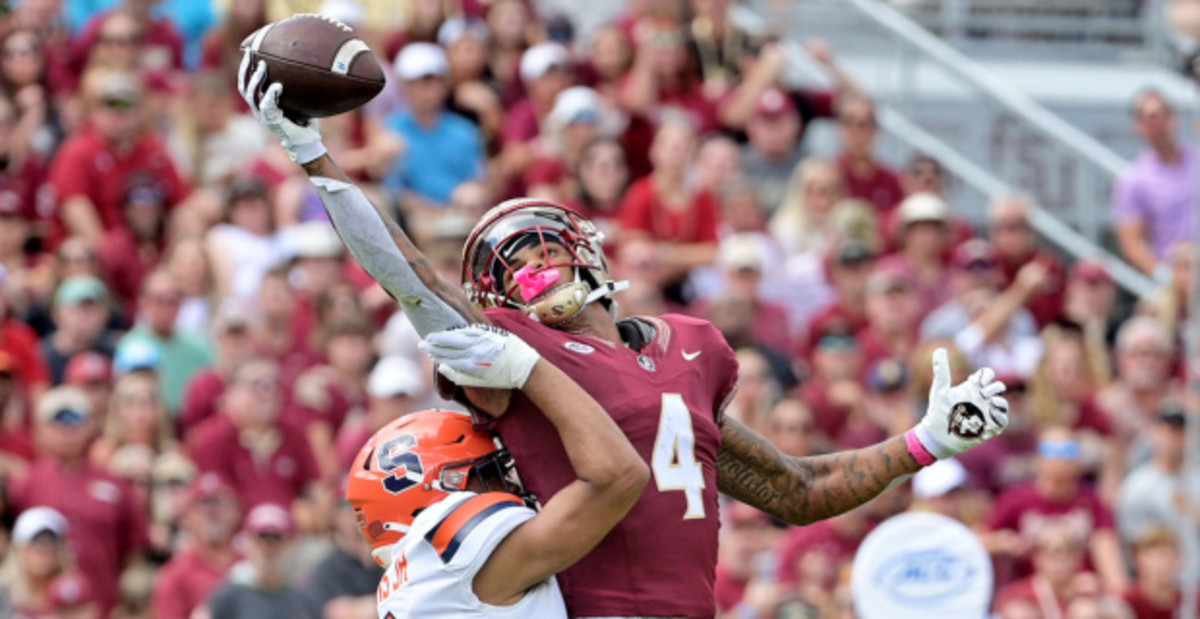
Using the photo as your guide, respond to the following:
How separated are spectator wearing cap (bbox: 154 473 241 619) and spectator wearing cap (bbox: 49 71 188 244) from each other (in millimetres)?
2370

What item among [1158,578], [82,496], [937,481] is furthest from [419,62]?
[1158,578]

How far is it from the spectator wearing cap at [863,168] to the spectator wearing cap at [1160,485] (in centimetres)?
269

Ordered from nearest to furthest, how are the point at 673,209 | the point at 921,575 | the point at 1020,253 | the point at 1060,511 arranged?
1. the point at 921,575
2. the point at 1060,511
3. the point at 673,209
4. the point at 1020,253

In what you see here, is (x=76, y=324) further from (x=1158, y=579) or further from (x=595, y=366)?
(x=595, y=366)

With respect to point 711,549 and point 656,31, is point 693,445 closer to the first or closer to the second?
point 711,549

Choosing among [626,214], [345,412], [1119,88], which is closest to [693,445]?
[345,412]

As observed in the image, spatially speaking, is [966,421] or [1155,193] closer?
[966,421]

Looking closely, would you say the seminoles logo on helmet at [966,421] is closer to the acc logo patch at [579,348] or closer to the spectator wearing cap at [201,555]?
the acc logo patch at [579,348]

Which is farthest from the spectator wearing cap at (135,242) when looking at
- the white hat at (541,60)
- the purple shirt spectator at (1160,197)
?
the purple shirt spectator at (1160,197)

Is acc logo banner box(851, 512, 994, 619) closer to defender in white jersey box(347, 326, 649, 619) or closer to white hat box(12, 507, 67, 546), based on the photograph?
defender in white jersey box(347, 326, 649, 619)

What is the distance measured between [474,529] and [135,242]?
23.9ft

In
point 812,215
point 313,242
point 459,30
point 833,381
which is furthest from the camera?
point 459,30

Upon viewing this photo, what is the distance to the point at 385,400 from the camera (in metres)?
10.5

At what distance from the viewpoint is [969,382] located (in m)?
5.79
